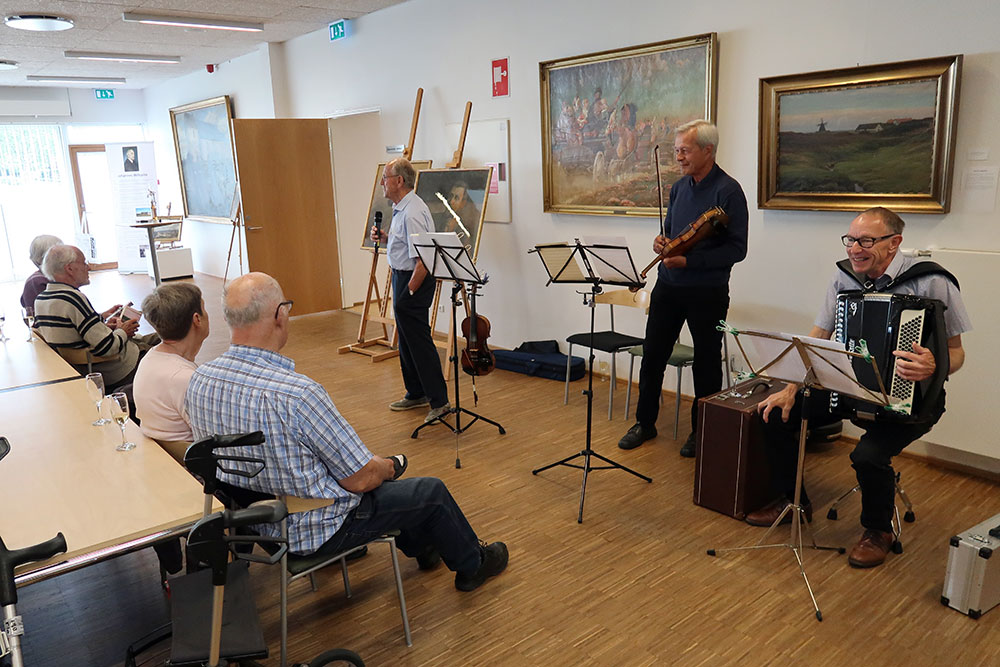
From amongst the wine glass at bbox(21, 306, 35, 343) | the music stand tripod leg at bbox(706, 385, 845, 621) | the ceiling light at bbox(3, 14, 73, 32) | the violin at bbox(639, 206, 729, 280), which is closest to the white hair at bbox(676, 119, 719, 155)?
the violin at bbox(639, 206, 729, 280)

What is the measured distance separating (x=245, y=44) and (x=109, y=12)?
1982mm

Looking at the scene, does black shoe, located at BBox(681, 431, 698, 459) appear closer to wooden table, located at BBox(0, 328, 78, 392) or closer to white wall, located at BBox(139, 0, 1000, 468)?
white wall, located at BBox(139, 0, 1000, 468)

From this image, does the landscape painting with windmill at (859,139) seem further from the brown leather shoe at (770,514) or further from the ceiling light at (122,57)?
the ceiling light at (122,57)

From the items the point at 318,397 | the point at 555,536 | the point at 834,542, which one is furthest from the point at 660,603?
the point at 318,397

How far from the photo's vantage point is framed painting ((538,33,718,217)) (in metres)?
4.33

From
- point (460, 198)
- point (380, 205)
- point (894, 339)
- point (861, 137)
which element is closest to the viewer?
point (894, 339)

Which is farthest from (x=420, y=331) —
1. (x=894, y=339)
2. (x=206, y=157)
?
(x=206, y=157)

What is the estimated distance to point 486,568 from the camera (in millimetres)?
2736

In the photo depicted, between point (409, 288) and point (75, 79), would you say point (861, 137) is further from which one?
point (75, 79)

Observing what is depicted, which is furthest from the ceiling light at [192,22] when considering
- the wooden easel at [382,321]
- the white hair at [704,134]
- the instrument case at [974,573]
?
the instrument case at [974,573]

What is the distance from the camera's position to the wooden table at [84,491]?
1.73 metres

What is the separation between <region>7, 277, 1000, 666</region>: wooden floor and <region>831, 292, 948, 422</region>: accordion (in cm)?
66

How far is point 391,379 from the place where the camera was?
17.8 feet

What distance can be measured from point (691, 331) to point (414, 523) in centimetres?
202
